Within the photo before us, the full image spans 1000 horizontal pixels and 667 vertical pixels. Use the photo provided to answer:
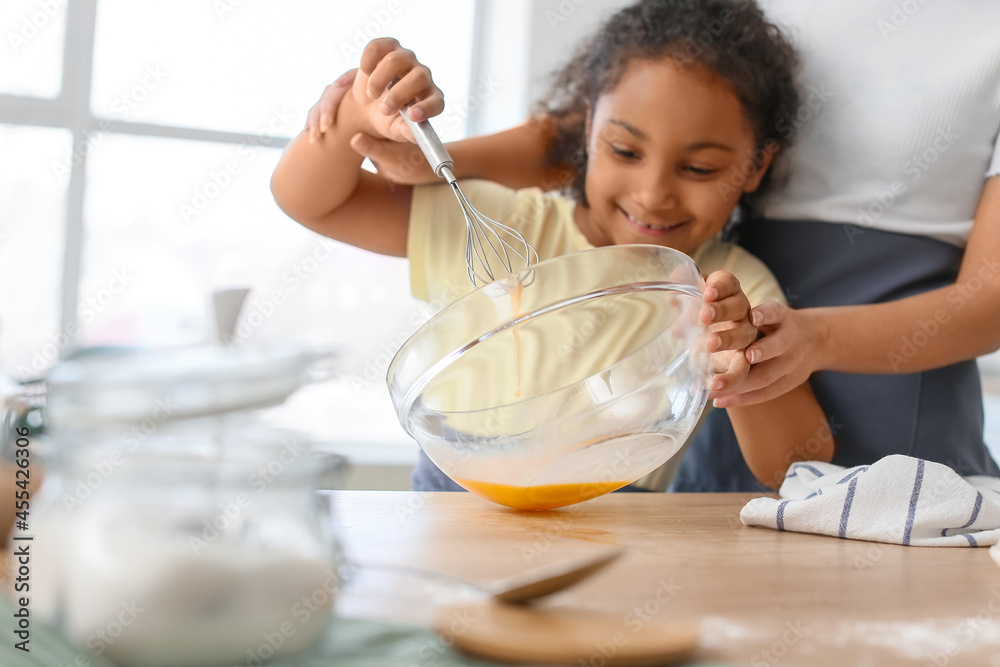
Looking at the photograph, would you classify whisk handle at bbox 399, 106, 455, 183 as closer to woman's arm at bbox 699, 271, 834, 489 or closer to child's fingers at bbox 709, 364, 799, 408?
child's fingers at bbox 709, 364, 799, 408

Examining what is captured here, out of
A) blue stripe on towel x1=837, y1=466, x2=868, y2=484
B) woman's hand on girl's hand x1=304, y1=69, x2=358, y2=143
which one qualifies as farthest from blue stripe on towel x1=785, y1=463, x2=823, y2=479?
woman's hand on girl's hand x1=304, y1=69, x2=358, y2=143

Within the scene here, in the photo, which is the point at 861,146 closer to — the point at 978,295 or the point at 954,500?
the point at 978,295

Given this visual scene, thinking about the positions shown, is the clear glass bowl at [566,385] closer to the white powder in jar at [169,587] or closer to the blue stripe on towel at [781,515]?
the blue stripe on towel at [781,515]

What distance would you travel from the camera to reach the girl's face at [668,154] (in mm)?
790

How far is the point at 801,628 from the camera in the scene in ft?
1.03

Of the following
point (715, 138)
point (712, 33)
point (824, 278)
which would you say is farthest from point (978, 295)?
point (712, 33)

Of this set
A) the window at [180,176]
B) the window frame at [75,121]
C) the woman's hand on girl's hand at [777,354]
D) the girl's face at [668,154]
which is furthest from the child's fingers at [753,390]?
the window frame at [75,121]

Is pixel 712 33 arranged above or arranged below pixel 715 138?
above

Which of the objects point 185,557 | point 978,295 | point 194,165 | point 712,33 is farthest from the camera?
point 194,165

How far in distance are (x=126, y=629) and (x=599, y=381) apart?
29 cm

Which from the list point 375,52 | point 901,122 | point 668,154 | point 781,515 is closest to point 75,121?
point 375,52

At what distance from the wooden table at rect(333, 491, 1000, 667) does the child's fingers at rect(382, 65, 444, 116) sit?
11.7 inches

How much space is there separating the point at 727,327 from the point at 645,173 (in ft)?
0.94

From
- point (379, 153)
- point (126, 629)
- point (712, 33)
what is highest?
point (712, 33)
